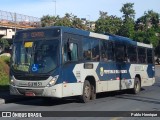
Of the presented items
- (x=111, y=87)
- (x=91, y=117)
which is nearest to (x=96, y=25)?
(x=111, y=87)

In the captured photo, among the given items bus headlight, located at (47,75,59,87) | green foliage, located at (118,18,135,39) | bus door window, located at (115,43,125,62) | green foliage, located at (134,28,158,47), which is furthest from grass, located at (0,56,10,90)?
green foliage, located at (134,28,158,47)

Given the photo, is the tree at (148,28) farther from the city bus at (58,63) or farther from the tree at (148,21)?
the city bus at (58,63)

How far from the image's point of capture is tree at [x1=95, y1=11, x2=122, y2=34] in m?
77.1

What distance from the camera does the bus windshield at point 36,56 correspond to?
49.4ft

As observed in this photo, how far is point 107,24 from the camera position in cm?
7794

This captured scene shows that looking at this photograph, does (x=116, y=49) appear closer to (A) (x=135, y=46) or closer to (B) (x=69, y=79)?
(A) (x=135, y=46)

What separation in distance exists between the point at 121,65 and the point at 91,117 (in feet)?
28.4

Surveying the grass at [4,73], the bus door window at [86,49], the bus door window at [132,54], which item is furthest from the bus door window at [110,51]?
the grass at [4,73]

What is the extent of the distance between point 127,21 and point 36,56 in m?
76.1

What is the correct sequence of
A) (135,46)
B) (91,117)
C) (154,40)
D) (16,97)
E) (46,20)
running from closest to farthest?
(91,117), (16,97), (135,46), (46,20), (154,40)

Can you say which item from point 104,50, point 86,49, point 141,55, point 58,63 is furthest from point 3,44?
point 58,63

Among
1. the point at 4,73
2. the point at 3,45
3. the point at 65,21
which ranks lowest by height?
the point at 4,73

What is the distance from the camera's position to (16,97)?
17891 millimetres

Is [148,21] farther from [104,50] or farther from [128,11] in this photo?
[104,50]
